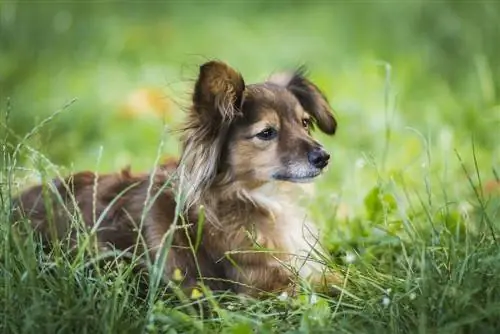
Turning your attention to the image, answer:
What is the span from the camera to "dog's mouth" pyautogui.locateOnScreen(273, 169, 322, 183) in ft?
15.1

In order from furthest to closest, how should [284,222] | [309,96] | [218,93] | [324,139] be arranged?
[324,139] → [309,96] → [284,222] → [218,93]

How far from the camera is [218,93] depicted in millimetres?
4461

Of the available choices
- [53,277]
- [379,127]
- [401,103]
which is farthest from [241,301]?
[401,103]

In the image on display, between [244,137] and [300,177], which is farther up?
[244,137]

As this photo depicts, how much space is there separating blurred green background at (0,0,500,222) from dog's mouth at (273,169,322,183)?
1.14 metres

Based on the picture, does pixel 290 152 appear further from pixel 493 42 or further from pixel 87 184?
pixel 493 42

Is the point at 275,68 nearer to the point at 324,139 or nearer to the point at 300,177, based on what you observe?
the point at 324,139

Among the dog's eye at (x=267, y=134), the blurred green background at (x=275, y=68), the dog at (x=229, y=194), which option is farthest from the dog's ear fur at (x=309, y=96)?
the blurred green background at (x=275, y=68)

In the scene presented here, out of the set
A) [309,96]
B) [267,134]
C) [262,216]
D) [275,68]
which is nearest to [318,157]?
[267,134]

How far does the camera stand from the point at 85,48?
9492mm

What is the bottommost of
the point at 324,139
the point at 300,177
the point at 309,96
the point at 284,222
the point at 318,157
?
the point at 324,139

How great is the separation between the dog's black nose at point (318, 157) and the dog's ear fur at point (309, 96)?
0.45 meters

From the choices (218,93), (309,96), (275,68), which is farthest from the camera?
(275,68)

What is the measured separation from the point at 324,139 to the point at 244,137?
2.60 m
